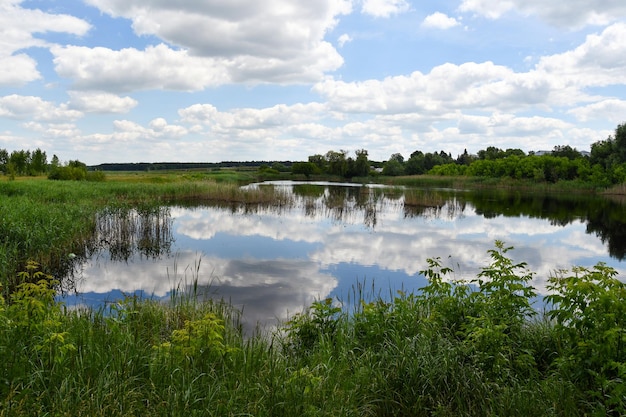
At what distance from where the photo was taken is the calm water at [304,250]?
36.4ft

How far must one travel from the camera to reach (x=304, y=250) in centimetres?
1683

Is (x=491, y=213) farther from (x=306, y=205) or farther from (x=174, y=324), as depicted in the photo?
(x=174, y=324)

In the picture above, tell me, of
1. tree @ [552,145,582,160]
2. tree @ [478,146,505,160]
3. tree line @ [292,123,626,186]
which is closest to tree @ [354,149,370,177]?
tree line @ [292,123,626,186]

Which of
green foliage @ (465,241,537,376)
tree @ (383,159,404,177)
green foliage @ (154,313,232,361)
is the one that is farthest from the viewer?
tree @ (383,159,404,177)

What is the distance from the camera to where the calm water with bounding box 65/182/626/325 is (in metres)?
11.1

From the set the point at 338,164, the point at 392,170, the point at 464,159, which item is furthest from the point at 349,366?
the point at 464,159

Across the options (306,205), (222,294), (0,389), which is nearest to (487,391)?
(0,389)

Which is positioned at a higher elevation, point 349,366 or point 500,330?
point 500,330

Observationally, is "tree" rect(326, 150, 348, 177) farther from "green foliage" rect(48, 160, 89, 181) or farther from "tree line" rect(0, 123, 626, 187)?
"green foliage" rect(48, 160, 89, 181)

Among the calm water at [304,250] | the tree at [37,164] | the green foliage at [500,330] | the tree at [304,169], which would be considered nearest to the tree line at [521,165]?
the tree at [304,169]

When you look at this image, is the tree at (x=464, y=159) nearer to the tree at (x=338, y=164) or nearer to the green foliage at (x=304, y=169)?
the tree at (x=338, y=164)

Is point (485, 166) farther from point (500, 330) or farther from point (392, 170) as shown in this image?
point (500, 330)

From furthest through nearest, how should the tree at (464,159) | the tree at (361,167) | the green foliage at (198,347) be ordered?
the tree at (464,159)
the tree at (361,167)
the green foliage at (198,347)

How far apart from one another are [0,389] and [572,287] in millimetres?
5311
